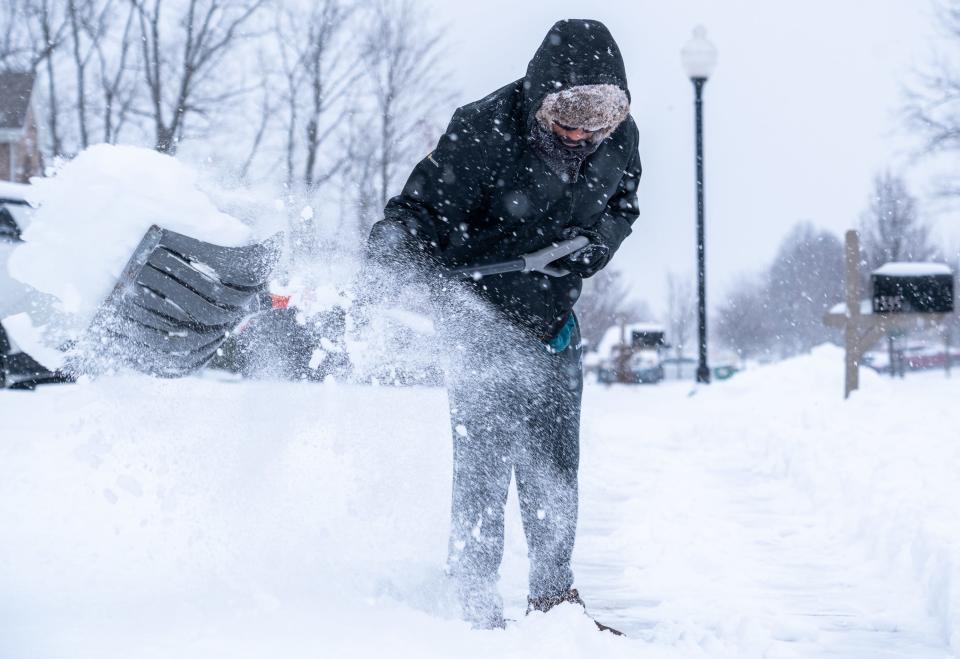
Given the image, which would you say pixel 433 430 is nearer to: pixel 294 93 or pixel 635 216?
pixel 635 216

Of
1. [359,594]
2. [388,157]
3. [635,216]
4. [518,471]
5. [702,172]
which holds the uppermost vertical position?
[388,157]

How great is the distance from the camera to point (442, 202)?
2.69m

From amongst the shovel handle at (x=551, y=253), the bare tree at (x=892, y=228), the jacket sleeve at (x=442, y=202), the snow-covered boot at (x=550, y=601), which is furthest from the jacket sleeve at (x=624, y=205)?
the bare tree at (x=892, y=228)

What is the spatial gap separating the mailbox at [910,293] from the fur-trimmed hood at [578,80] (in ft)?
28.9

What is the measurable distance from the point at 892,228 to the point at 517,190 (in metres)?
33.4

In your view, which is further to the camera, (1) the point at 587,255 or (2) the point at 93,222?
(2) the point at 93,222

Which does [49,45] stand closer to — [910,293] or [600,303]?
[910,293]

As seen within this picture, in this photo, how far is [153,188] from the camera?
2.94 m

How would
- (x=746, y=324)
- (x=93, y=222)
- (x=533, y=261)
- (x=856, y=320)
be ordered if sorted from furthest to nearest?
(x=746, y=324) < (x=856, y=320) < (x=93, y=222) < (x=533, y=261)

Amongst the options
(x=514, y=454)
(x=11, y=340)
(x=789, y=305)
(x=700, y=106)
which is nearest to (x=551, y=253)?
(x=514, y=454)

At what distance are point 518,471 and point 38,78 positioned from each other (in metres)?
17.7

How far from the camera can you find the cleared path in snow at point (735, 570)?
281cm

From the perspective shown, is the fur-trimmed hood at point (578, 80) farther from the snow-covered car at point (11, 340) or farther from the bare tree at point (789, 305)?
the bare tree at point (789, 305)

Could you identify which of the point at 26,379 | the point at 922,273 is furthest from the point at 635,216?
the point at 922,273
